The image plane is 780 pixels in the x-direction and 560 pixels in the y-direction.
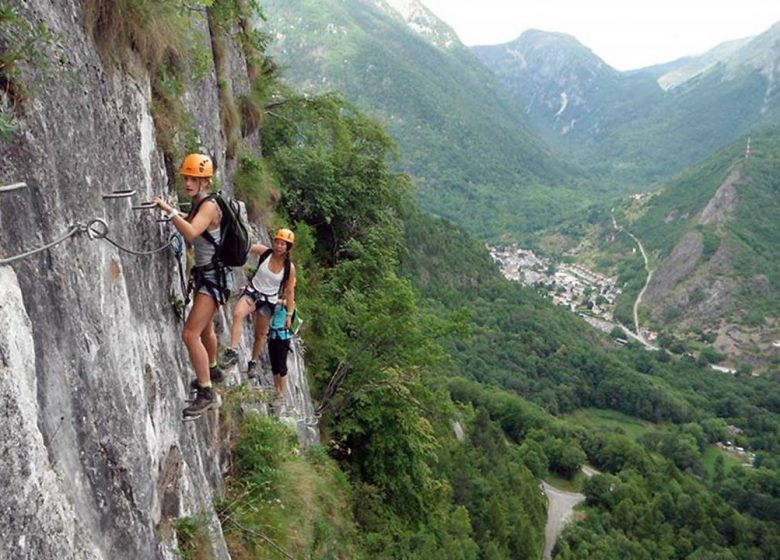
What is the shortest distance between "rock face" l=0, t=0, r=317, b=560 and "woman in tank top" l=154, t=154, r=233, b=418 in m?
0.26

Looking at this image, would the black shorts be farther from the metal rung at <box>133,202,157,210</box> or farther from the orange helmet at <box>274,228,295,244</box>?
the metal rung at <box>133,202,157,210</box>

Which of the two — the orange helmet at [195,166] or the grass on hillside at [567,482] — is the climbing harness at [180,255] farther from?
the grass on hillside at [567,482]

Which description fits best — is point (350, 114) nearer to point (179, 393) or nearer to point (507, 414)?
point (179, 393)

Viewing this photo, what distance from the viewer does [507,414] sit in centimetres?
9494

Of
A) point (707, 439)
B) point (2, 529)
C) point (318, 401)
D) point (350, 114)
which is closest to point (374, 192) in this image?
point (350, 114)

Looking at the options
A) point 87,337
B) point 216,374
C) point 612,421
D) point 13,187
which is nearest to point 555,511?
point 612,421

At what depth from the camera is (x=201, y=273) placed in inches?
243

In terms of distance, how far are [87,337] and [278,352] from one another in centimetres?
443

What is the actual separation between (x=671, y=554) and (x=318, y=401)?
7786 centimetres

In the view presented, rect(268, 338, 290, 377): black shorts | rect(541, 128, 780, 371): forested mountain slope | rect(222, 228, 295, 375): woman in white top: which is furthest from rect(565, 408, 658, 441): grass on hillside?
rect(222, 228, 295, 375): woman in white top

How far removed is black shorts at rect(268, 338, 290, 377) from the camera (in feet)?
28.9

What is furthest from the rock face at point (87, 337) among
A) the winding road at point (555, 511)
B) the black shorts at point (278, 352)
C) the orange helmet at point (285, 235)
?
the winding road at point (555, 511)

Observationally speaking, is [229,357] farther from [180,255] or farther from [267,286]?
[180,255]

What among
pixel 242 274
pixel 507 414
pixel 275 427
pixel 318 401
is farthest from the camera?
pixel 507 414
